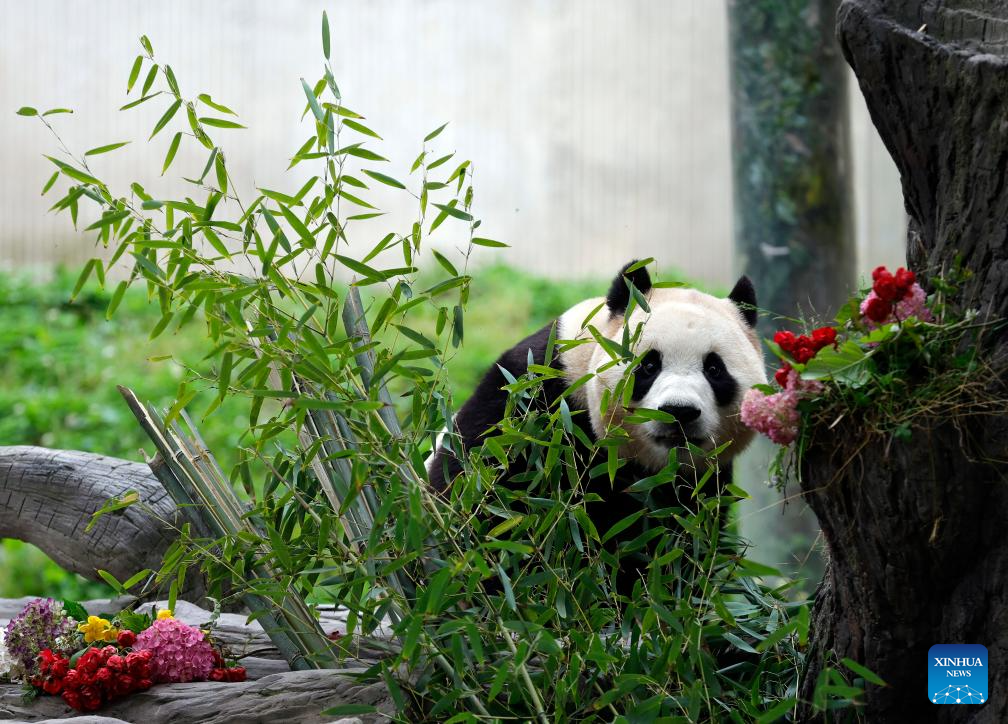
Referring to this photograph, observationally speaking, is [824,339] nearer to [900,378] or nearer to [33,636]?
[900,378]

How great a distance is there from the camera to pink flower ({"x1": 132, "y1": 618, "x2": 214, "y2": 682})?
1870 mm

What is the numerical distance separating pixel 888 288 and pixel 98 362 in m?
4.79

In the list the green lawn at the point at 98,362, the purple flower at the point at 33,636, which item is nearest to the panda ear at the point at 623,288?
the purple flower at the point at 33,636

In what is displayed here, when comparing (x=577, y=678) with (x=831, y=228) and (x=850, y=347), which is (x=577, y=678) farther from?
(x=831, y=228)

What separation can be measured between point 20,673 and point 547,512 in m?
1.14

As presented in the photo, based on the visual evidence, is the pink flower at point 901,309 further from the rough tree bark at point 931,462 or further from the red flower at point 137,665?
the red flower at point 137,665

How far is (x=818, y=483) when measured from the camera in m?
1.43

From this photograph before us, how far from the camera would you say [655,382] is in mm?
2061

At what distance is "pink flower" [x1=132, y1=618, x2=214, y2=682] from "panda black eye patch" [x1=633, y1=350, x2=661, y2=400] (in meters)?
1.01

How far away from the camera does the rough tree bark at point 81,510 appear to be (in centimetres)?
260

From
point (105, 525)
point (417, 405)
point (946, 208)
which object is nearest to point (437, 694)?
point (417, 405)

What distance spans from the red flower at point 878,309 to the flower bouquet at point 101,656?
4.42ft

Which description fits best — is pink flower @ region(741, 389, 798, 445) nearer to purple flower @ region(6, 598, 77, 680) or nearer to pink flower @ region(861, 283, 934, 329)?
pink flower @ region(861, 283, 934, 329)

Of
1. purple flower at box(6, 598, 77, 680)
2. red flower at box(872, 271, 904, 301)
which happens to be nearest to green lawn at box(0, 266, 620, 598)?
purple flower at box(6, 598, 77, 680)
